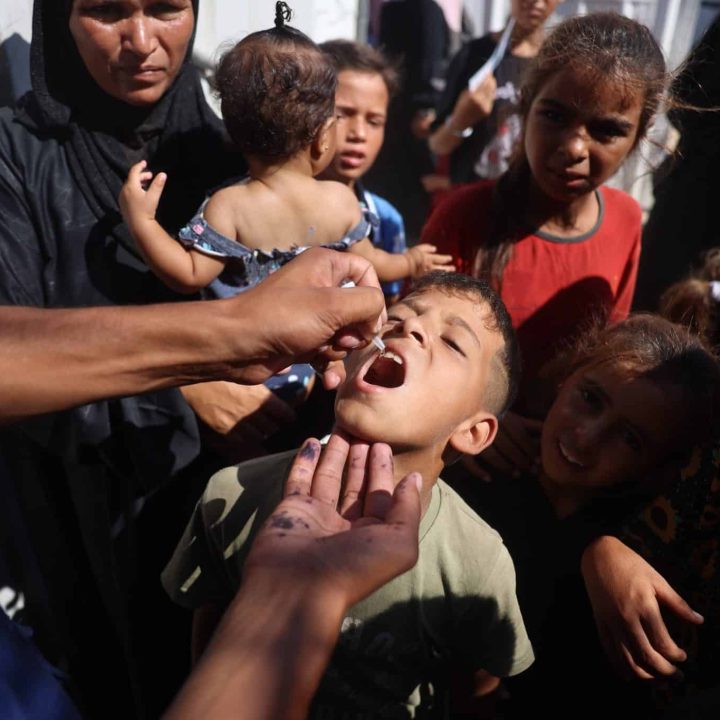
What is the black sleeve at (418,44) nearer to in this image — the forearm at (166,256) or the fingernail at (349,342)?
the forearm at (166,256)

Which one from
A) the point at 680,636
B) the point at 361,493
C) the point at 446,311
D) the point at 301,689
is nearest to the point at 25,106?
the point at 446,311

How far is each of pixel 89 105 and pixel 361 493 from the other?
1.34 m

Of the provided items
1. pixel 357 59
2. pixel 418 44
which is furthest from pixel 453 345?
pixel 418 44

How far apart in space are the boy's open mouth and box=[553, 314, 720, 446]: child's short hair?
1.86 ft

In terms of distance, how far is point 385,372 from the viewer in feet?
5.28

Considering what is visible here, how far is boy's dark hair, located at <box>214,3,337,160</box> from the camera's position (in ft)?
6.06

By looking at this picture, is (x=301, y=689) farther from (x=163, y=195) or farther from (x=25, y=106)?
(x=25, y=106)

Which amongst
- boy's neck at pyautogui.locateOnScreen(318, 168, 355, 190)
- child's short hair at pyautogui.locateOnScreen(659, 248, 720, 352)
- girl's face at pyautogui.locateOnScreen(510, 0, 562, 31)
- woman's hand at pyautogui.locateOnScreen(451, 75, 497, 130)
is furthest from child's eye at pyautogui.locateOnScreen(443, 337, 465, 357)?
girl's face at pyautogui.locateOnScreen(510, 0, 562, 31)

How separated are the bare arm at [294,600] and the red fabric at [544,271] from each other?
1127 millimetres

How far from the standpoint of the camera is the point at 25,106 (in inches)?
71.8

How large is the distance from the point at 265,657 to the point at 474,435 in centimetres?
84

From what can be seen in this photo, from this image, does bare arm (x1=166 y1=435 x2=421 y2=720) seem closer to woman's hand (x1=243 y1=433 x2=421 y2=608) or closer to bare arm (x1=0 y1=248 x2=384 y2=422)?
woman's hand (x1=243 y1=433 x2=421 y2=608)

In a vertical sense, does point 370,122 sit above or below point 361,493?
above

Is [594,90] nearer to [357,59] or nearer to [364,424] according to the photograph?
[357,59]
